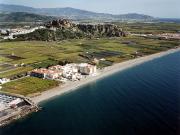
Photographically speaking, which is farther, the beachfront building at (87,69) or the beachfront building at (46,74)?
the beachfront building at (87,69)

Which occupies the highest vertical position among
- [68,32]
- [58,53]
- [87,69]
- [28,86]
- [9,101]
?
[68,32]

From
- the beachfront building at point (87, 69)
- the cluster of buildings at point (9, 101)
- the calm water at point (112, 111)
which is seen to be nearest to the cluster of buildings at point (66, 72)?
the beachfront building at point (87, 69)

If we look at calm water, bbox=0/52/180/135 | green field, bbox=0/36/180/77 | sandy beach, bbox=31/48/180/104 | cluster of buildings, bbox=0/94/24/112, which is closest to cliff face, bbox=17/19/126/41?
green field, bbox=0/36/180/77

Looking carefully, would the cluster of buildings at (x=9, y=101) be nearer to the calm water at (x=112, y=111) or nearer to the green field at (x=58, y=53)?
the calm water at (x=112, y=111)

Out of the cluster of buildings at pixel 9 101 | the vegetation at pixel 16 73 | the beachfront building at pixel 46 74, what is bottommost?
the cluster of buildings at pixel 9 101

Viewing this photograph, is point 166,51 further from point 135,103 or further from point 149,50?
point 135,103

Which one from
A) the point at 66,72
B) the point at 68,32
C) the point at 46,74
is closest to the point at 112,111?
the point at 46,74

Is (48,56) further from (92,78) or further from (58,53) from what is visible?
(92,78)
